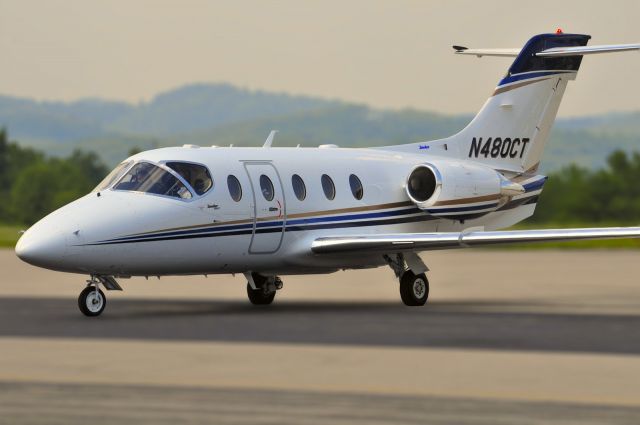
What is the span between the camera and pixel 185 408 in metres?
10.5

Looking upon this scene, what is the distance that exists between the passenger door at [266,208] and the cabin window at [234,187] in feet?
0.95

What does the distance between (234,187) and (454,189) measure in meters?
4.77

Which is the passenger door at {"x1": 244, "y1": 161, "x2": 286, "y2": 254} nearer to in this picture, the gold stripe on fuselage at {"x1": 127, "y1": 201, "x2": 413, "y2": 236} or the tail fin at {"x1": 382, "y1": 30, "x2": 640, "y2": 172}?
the gold stripe on fuselage at {"x1": 127, "y1": 201, "x2": 413, "y2": 236}

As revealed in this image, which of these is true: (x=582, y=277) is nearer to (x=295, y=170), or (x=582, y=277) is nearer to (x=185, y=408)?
(x=295, y=170)

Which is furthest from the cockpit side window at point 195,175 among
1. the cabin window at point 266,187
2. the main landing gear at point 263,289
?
the main landing gear at point 263,289

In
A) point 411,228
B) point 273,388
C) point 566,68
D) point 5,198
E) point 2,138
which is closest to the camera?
point 273,388

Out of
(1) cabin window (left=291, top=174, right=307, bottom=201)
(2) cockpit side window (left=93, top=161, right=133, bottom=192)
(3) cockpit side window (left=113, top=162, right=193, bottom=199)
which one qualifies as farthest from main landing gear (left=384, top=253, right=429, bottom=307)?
(2) cockpit side window (left=93, top=161, right=133, bottom=192)

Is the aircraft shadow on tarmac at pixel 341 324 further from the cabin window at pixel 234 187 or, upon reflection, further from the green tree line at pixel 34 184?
the green tree line at pixel 34 184

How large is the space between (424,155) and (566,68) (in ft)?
11.5

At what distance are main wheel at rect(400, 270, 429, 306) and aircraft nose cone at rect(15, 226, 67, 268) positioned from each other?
21.0 ft

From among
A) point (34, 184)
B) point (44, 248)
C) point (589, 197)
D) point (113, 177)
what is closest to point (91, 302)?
point (44, 248)

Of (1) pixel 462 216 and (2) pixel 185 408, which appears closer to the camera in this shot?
(2) pixel 185 408

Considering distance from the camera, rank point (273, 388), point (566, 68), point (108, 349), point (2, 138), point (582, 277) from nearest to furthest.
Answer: point (273, 388)
point (108, 349)
point (566, 68)
point (582, 277)
point (2, 138)

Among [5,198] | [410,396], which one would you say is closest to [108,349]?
[410,396]
